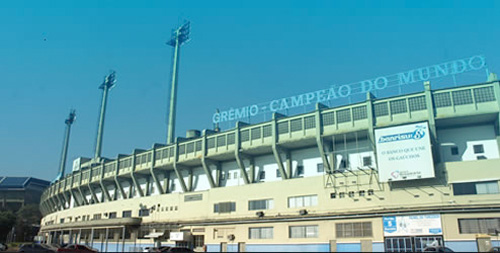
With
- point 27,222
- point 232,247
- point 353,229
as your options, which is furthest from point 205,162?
point 27,222

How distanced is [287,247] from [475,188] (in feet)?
77.1

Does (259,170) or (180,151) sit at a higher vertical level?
(180,151)

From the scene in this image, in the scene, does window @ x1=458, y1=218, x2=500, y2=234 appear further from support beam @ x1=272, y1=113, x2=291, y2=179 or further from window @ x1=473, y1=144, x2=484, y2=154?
support beam @ x1=272, y1=113, x2=291, y2=179

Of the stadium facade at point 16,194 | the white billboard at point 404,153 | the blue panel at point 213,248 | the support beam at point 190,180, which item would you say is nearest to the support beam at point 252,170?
the blue panel at point 213,248

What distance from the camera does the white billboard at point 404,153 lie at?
46.3m

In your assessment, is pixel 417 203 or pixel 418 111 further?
pixel 418 111

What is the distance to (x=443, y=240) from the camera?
42875 millimetres

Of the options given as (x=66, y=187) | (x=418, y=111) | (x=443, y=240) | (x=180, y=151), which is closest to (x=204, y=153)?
(x=180, y=151)

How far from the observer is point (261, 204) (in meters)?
59.0

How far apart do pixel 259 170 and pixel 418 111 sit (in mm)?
26497

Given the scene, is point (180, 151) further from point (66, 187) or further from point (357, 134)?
point (66, 187)

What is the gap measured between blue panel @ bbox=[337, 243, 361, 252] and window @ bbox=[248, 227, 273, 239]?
10.4 m

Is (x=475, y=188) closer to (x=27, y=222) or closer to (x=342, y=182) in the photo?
(x=342, y=182)

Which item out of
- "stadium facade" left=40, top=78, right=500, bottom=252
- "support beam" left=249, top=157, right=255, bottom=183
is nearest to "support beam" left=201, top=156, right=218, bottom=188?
"stadium facade" left=40, top=78, right=500, bottom=252
